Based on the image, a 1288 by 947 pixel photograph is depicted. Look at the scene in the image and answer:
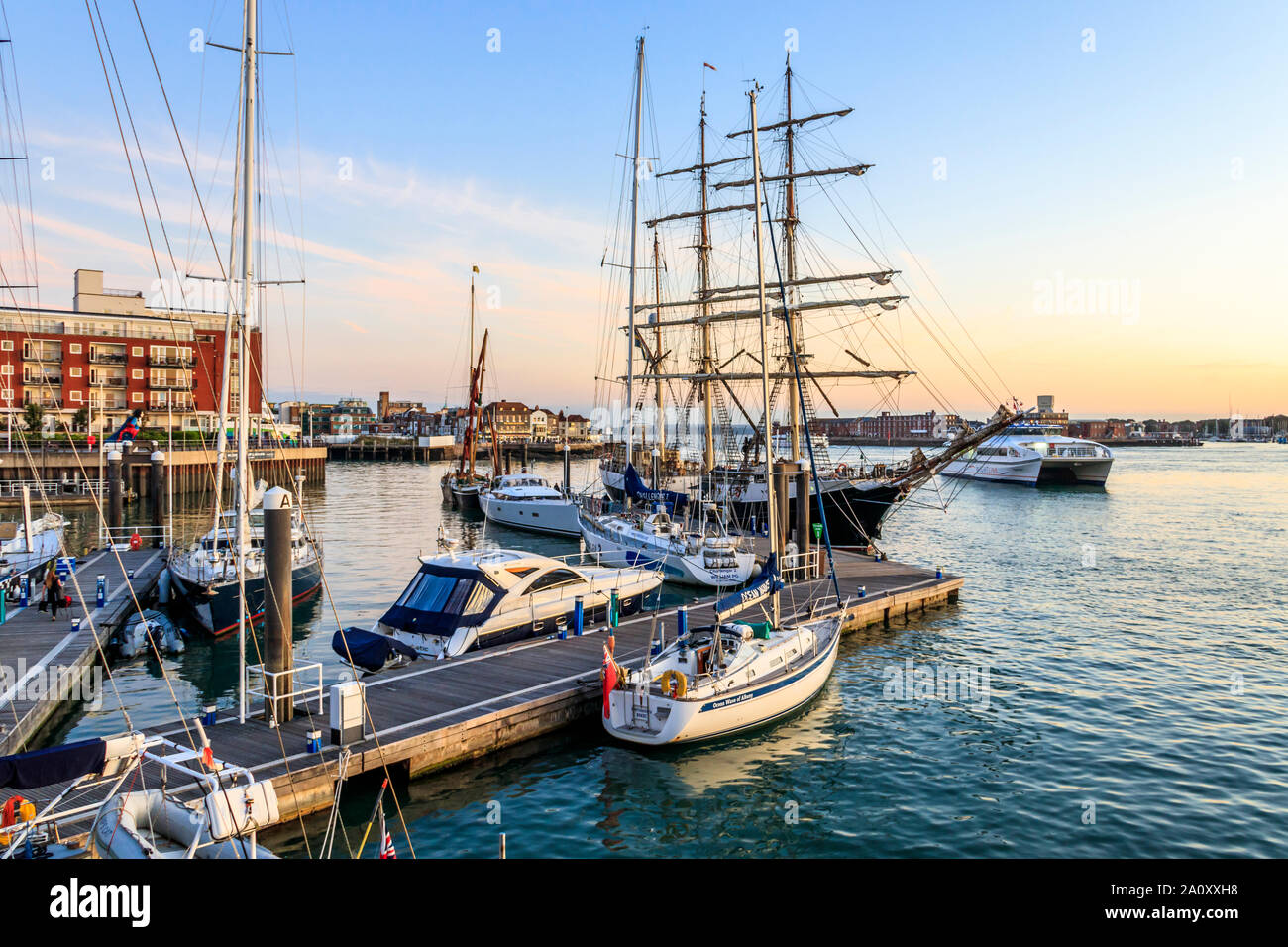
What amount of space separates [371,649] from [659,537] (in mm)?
18834

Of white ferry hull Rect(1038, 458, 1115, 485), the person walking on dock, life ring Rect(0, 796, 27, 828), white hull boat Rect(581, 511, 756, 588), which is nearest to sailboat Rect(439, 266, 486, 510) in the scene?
white hull boat Rect(581, 511, 756, 588)

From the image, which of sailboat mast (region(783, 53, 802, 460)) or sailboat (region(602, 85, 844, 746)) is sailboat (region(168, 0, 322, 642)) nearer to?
sailboat (region(602, 85, 844, 746))

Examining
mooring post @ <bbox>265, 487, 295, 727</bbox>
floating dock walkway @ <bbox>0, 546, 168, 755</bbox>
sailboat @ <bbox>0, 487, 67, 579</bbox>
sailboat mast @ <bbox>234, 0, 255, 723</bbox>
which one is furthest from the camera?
sailboat @ <bbox>0, 487, 67, 579</bbox>

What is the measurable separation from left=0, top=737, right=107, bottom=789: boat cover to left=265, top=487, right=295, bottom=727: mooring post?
16.4ft

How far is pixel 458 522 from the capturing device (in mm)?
61062

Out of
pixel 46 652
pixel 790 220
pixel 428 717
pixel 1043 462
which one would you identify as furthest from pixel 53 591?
pixel 1043 462

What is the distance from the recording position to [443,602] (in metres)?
21.3


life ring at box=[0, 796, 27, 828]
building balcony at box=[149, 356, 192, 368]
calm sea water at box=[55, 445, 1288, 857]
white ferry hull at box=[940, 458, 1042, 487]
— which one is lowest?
calm sea water at box=[55, 445, 1288, 857]

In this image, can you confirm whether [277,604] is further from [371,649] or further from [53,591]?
[53,591]

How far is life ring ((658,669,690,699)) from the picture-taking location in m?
16.3

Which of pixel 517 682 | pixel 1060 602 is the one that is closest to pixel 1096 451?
pixel 1060 602
